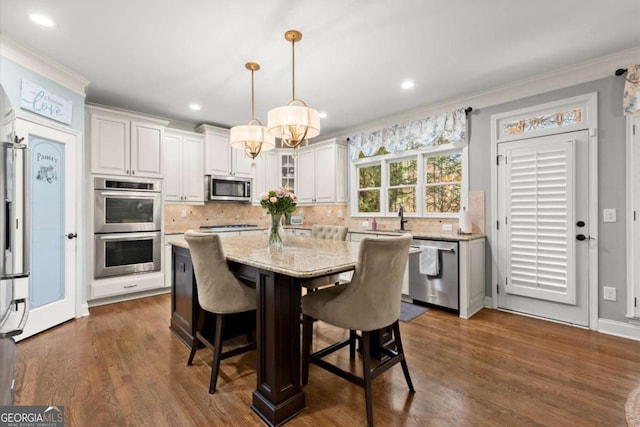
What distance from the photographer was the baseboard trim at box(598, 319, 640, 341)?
270 cm

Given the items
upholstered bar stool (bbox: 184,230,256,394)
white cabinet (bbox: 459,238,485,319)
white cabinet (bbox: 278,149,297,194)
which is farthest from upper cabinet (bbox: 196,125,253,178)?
white cabinet (bbox: 459,238,485,319)

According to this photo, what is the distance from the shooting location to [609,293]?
2.84 meters

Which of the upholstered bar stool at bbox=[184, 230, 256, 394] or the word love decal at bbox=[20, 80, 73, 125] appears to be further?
the word love decal at bbox=[20, 80, 73, 125]

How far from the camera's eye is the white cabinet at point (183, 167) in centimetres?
438

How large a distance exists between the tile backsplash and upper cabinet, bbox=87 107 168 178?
840 mm

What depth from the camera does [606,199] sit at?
2838mm

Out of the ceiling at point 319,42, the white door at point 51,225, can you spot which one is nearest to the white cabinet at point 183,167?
the ceiling at point 319,42

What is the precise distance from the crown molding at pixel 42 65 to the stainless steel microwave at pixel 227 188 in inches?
75.6

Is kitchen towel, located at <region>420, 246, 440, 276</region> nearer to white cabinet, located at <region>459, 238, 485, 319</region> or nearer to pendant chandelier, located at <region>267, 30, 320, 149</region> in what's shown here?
white cabinet, located at <region>459, 238, 485, 319</region>

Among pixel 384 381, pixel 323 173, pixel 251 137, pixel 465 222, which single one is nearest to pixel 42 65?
pixel 251 137

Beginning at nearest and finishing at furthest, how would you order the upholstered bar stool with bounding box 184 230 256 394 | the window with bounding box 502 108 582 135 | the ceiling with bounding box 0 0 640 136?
the upholstered bar stool with bounding box 184 230 256 394 < the ceiling with bounding box 0 0 640 136 < the window with bounding box 502 108 582 135

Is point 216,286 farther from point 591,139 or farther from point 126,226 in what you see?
point 591,139

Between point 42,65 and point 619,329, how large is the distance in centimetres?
598

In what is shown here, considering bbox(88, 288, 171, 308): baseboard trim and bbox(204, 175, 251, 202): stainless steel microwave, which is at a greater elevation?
bbox(204, 175, 251, 202): stainless steel microwave
